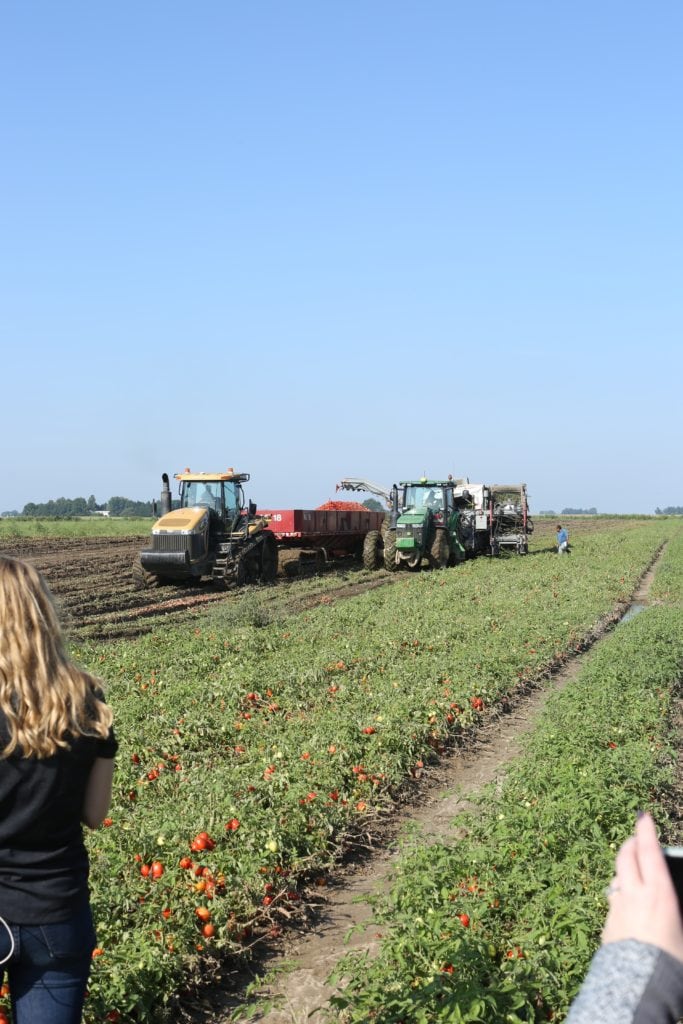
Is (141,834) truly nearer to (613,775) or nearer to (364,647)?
(613,775)

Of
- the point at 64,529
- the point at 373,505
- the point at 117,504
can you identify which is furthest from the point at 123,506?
the point at 373,505

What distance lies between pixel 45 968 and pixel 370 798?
16.8ft

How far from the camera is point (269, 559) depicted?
2411 cm

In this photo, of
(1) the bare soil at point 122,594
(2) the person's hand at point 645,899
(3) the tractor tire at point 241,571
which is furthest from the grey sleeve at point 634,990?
(3) the tractor tire at point 241,571

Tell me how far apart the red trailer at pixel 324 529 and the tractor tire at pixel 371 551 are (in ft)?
2.85

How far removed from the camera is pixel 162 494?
20984mm

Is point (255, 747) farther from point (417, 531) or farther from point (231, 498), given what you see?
point (417, 531)

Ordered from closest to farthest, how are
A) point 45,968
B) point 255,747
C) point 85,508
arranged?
1. point 45,968
2. point 255,747
3. point 85,508

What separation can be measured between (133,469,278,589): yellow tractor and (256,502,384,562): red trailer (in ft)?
4.41

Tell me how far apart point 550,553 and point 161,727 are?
27.5m

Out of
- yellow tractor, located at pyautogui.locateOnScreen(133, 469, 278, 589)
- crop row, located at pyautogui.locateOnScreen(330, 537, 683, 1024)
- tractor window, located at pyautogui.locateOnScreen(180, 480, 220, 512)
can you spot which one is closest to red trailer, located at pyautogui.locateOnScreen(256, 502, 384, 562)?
yellow tractor, located at pyautogui.locateOnScreen(133, 469, 278, 589)

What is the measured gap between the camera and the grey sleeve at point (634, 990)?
1.24 m

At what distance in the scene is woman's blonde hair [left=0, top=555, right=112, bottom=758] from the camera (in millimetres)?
2514

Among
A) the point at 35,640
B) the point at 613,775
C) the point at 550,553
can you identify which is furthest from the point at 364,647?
the point at 550,553
